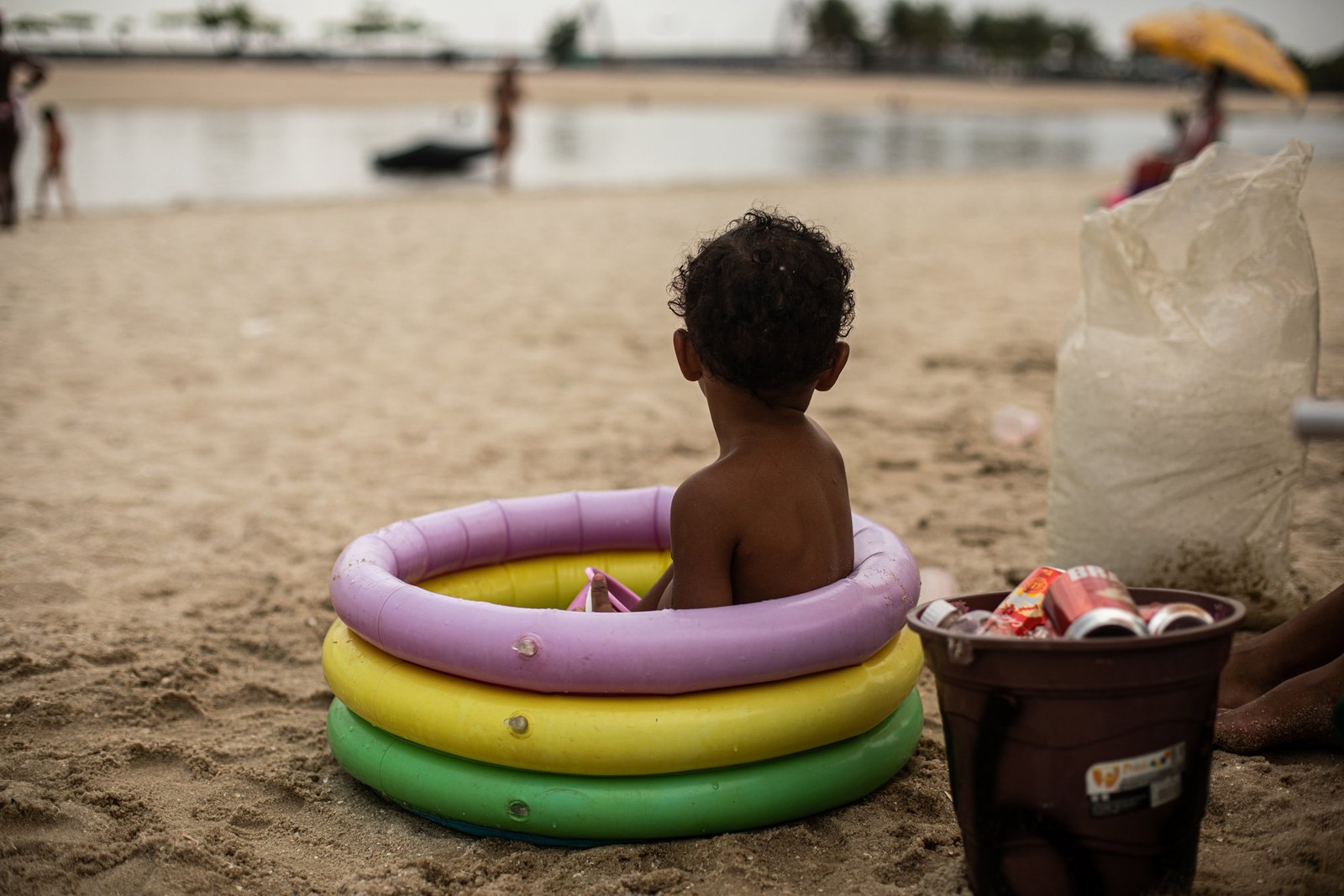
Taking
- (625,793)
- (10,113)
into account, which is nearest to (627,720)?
(625,793)

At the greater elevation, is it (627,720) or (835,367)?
(835,367)

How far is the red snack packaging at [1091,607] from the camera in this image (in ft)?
5.20

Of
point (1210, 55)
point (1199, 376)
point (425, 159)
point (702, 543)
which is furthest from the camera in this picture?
point (425, 159)

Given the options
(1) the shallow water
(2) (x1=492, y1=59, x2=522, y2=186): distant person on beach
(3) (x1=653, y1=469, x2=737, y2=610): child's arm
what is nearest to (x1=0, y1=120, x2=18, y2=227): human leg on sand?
(1) the shallow water

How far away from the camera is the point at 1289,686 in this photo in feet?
7.67

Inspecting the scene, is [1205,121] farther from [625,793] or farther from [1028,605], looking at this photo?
[625,793]

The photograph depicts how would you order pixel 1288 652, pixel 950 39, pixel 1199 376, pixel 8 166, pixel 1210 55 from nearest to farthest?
pixel 1288 652
pixel 1199 376
pixel 1210 55
pixel 8 166
pixel 950 39

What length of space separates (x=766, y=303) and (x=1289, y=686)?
1.41m

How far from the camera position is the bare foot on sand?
7.41 ft

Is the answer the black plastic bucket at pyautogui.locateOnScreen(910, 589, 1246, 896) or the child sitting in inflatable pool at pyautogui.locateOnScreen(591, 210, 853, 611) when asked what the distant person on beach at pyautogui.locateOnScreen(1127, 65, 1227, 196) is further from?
the black plastic bucket at pyautogui.locateOnScreen(910, 589, 1246, 896)

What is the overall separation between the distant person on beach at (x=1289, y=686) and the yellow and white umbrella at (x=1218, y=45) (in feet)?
28.6

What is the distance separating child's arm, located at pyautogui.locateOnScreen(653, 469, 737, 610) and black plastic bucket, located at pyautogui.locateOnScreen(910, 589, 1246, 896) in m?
0.50

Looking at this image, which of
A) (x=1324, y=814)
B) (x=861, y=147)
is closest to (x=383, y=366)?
(x=1324, y=814)

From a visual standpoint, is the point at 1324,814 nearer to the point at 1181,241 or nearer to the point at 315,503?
the point at 1181,241
